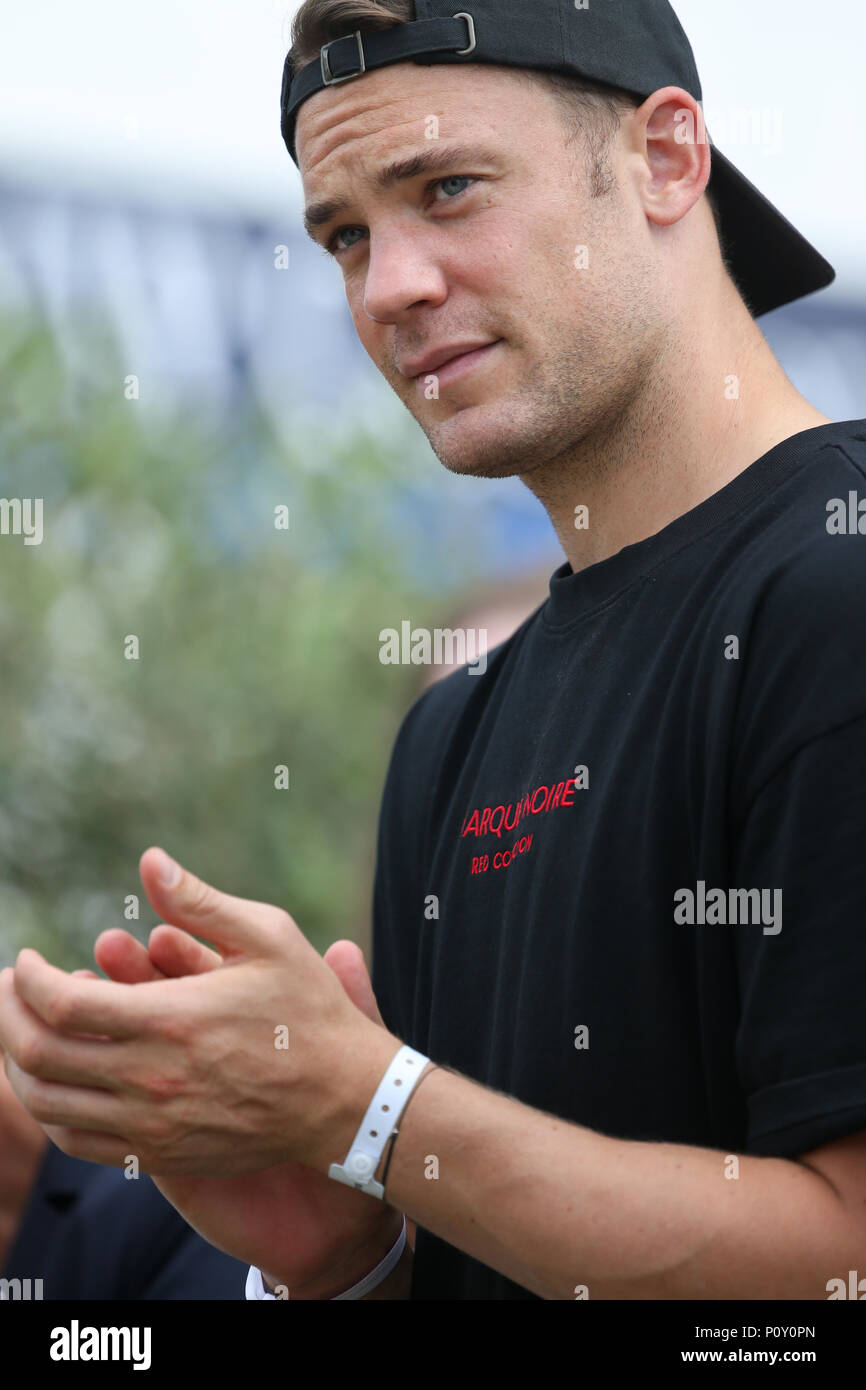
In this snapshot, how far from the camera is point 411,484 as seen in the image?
8938 mm

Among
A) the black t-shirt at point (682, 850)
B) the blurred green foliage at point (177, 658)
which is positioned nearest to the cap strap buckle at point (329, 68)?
the black t-shirt at point (682, 850)

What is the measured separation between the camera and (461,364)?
229 centimetres

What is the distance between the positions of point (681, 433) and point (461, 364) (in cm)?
38

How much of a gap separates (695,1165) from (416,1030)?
96 cm

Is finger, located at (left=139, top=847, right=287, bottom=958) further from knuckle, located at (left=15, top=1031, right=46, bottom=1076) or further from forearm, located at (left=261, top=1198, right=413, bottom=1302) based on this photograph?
forearm, located at (left=261, top=1198, right=413, bottom=1302)

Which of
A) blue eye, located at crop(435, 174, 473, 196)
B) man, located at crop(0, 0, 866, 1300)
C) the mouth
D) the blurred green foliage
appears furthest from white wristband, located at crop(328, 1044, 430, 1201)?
the blurred green foliage

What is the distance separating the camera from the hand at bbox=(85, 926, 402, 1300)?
197 cm

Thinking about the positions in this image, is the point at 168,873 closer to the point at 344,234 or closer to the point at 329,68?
the point at 344,234

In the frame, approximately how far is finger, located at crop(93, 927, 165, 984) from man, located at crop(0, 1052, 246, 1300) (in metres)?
1.22

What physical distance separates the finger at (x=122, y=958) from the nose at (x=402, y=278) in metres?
1.12

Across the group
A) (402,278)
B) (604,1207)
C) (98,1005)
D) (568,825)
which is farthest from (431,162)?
(604,1207)

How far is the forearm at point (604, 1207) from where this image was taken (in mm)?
1522

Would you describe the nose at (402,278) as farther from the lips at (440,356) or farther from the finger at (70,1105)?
the finger at (70,1105)
